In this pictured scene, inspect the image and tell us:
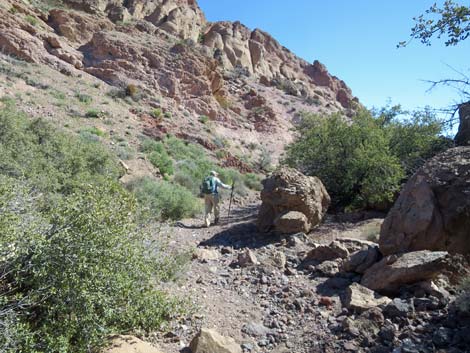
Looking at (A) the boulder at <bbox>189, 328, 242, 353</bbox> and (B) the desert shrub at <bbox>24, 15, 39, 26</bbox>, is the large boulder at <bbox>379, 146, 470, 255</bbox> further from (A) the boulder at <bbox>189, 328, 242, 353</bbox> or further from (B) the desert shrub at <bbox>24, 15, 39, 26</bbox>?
(B) the desert shrub at <bbox>24, 15, 39, 26</bbox>

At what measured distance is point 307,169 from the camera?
11.2 meters

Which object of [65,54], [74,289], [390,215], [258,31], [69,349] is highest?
[258,31]

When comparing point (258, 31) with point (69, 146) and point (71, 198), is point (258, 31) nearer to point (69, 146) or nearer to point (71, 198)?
point (69, 146)

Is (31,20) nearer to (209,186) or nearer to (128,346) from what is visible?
(209,186)

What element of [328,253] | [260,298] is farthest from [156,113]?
[260,298]

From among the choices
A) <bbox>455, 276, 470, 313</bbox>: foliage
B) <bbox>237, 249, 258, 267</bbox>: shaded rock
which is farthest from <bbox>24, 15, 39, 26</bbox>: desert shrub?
<bbox>455, 276, 470, 313</bbox>: foliage

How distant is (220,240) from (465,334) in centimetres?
512

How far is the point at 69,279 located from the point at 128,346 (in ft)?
2.73

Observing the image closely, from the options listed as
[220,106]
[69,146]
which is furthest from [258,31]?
[69,146]

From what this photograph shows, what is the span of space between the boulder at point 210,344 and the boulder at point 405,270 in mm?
2002

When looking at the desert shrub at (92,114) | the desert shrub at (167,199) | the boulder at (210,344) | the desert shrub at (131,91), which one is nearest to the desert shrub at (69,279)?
the boulder at (210,344)

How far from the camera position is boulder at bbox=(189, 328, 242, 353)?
3.50 m

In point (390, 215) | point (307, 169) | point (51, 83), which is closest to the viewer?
point (390, 215)

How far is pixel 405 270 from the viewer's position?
4367 mm
